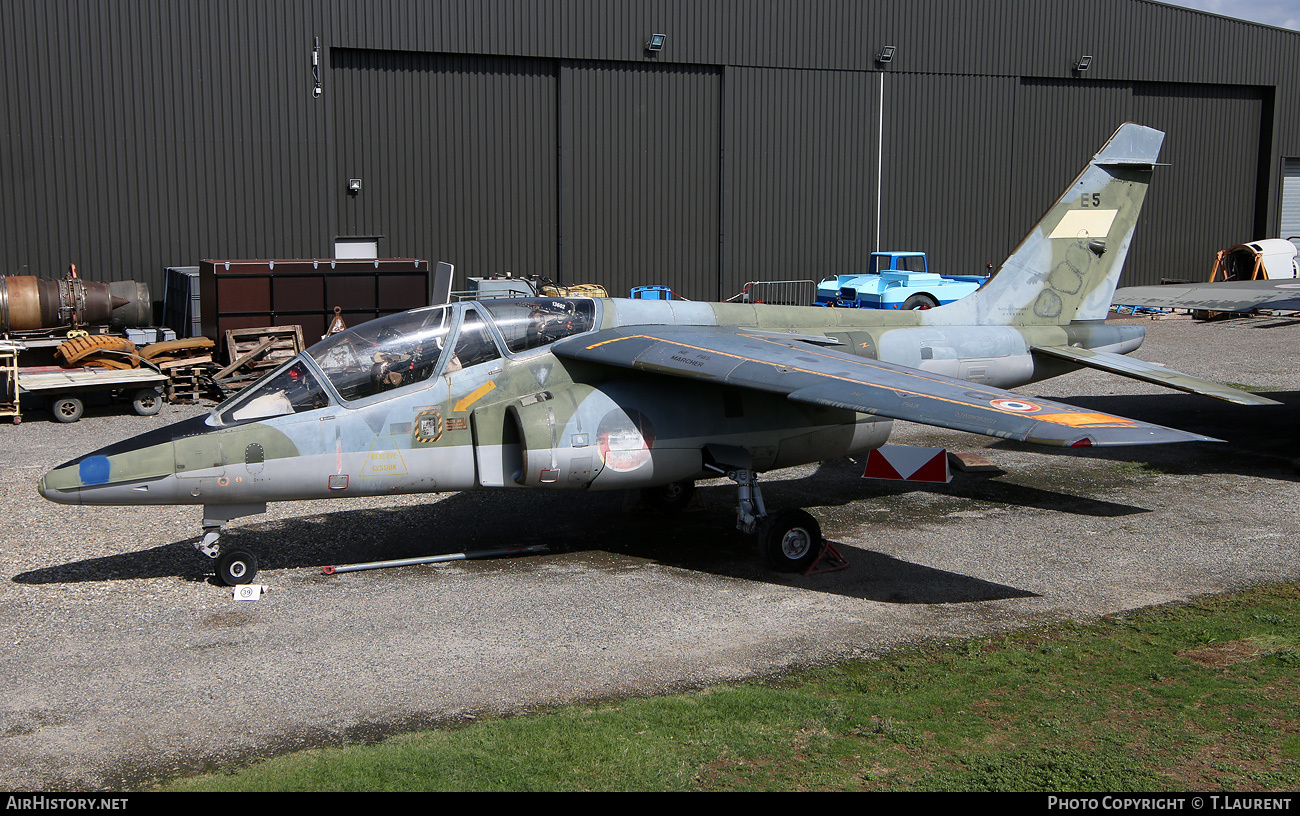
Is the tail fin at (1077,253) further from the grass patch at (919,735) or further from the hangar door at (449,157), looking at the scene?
the hangar door at (449,157)

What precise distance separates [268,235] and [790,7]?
52.4 ft

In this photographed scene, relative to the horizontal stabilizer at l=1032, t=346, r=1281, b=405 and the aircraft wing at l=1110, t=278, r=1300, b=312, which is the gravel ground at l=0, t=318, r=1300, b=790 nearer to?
the horizontal stabilizer at l=1032, t=346, r=1281, b=405

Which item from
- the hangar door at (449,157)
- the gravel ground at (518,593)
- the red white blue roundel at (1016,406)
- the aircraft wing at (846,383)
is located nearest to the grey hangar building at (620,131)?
the hangar door at (449,157)

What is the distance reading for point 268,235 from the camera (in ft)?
82.5

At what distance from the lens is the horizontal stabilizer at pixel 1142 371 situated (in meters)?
10.9

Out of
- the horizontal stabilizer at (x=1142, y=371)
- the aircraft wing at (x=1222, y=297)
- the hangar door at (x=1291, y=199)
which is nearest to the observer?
the horizontal stabilizer at (x=1142, y=371)

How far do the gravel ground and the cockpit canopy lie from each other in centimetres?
177

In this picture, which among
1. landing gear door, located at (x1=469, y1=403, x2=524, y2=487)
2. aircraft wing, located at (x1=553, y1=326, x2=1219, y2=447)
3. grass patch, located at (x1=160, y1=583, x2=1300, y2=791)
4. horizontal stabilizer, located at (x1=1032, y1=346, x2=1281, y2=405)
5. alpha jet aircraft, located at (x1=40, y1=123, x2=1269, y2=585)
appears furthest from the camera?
horizontal stabilizer, located at (x1=1032, y1=346, x2=1281, y2=405)

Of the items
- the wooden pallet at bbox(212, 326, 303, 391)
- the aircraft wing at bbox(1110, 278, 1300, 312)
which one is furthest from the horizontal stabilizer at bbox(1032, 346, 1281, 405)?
the wooden pallet at bbox(212, 326, 303, 391)

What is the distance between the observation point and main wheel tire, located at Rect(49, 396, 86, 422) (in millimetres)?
17375

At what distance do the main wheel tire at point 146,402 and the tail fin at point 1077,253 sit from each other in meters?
13.3

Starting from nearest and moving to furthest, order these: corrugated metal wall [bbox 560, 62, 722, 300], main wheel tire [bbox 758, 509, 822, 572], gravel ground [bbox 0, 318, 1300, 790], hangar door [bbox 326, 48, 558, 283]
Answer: gravel ground [bbox 0, 318, 1300, 790] < main wheel tire [bbox 758, 509, 822, 572] < hangar door [bbox 326, 48, 558, 283] < corrugated metal wall [bbox 560, 62, 722, 300]

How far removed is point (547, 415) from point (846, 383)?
2.78 m

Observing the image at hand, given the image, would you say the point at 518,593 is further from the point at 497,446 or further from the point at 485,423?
the point at 485,423
